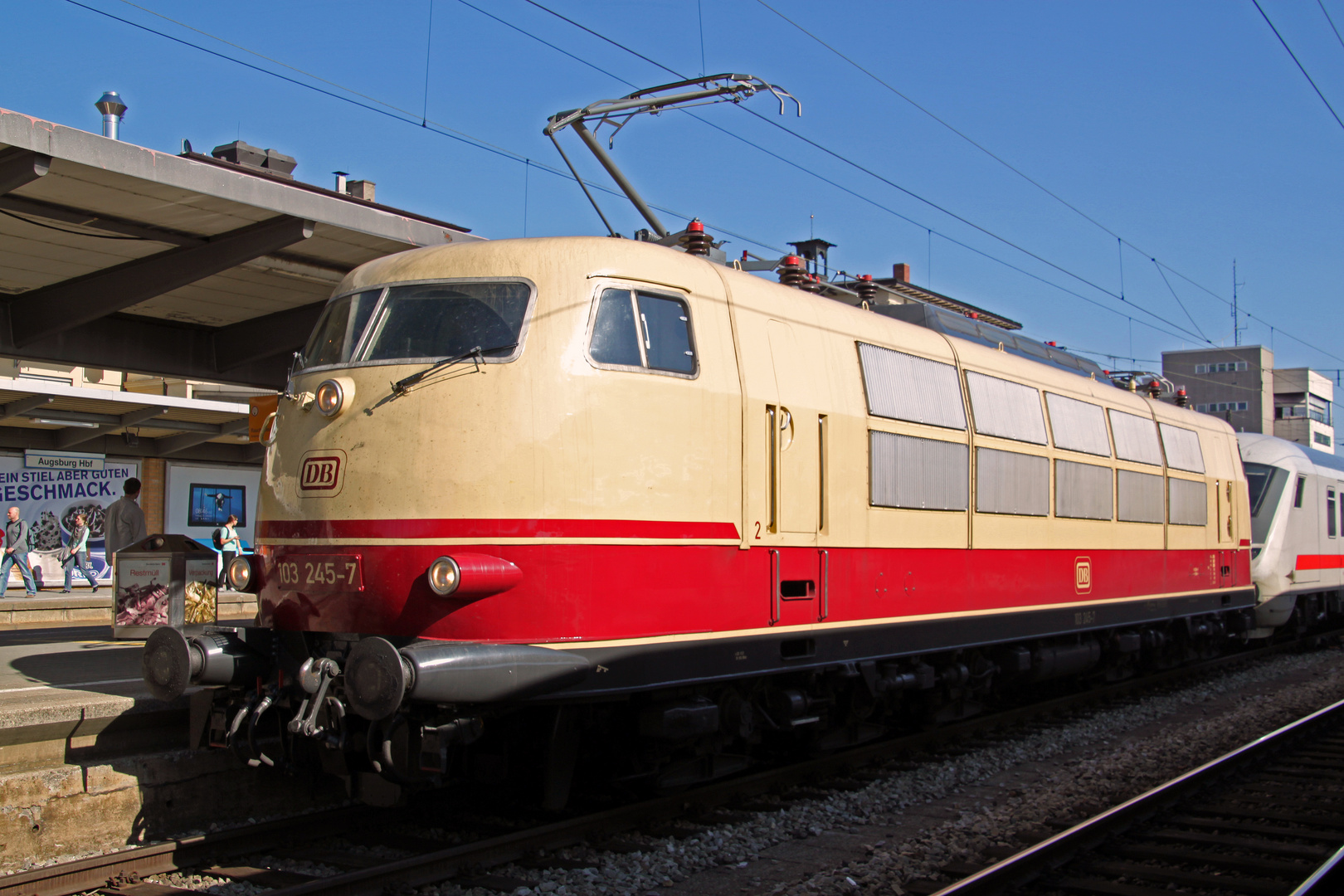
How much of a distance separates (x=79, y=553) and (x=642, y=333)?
684 inches

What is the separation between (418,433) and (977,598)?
5.14 metres

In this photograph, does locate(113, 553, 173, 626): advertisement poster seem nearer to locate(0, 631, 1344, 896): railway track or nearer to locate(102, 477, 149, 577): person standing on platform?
locate(102, 477, 149, 577): person standing on platform

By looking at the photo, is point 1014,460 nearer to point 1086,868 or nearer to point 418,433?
point 1086,868

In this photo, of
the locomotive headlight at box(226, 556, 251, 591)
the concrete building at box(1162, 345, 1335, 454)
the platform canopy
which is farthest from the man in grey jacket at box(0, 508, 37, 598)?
the concrete building at box(1162, 345, 1335, 454)

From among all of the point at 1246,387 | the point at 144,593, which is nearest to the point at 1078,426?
the point at 144,593

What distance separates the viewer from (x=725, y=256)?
8.68 m

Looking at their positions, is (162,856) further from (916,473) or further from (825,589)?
(916,473)

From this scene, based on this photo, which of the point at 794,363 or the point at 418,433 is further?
the point at 794,363

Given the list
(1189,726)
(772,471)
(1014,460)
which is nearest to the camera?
(772,471)

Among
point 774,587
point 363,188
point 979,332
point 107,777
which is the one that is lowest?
point 107,777

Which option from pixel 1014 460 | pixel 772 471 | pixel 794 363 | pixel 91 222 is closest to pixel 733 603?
pixel 772 471

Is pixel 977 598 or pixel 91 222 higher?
pixel 91 222

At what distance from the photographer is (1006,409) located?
32.7 ft

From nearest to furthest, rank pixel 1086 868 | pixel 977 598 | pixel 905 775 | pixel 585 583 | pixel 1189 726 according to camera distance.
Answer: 1. pixel 585 583
2. pixel 1086 868
3. pixel 905 775
4. pixel 977 598
5. pixel 1189 726
